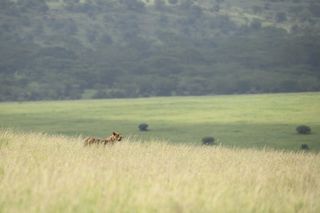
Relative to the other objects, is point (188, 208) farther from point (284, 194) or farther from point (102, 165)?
point (102, 165)

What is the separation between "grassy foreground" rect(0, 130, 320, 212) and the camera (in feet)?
34.8

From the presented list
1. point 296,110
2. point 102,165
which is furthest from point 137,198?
point 296,110

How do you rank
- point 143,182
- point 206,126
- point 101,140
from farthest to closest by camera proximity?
1. point 206,126
2. point 101,140
3. point 143,182

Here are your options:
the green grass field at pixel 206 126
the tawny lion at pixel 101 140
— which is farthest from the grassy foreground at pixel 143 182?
the green grass field at pixel 206 126

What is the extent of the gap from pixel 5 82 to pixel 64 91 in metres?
18.7

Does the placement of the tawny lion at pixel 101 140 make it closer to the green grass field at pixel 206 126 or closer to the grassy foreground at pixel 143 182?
the grassy foreground at pixel 143 182

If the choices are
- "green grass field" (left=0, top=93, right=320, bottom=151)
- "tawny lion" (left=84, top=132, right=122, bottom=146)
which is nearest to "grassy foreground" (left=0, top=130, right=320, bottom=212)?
"tawny lion" (left=84, top=132, right=122, bottom=146)

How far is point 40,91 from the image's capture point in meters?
178

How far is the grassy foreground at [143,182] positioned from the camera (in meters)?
10.6

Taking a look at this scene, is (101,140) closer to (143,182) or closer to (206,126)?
(143,182)

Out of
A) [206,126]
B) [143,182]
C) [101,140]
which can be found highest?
[101,140]

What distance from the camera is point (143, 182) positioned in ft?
42.4

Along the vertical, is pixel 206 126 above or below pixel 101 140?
below

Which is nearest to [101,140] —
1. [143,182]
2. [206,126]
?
[143,182]
